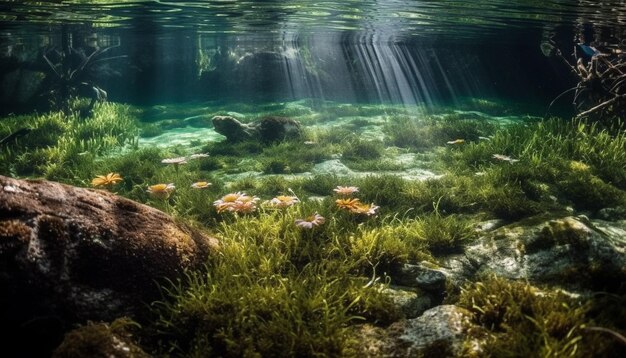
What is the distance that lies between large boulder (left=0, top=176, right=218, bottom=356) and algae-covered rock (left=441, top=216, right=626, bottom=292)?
136 inches

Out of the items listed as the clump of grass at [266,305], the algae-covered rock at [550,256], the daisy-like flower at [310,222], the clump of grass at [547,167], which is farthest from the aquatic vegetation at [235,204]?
the clump of grass at [547,167]

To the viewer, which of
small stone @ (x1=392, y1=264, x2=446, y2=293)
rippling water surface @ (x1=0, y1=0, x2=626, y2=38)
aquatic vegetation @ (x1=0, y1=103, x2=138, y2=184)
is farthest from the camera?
rippling water surface @ (x1=0, y1=0, x2=626, y2=38)

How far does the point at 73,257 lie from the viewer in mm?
3314

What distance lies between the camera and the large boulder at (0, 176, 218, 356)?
Result: 308 centimetres

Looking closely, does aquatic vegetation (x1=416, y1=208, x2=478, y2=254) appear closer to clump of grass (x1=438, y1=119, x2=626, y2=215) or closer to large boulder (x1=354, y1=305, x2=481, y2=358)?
clump of grass (x1=438, y1=119, x2=626, y2=215)

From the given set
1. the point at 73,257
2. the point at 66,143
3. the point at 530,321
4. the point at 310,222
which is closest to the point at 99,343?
the point at 73,257

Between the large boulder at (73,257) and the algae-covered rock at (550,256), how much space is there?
11.3 feet

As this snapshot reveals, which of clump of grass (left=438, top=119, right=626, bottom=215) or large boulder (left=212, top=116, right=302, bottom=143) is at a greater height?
clump of grass (left=438, top=119, right=626, bottom=215)

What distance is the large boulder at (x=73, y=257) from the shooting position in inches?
121

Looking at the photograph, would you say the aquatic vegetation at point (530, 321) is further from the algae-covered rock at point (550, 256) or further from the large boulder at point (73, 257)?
the large boulder at point (73, 257)

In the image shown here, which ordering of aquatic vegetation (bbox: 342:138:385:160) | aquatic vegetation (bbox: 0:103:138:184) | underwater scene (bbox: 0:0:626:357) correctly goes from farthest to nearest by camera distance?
aquatic vegetation (bbox: 342:138:385:160) < aquatic vegetation (bbox: 0:103:138:184) < underwater scene (bbox: 0:0:626:357)

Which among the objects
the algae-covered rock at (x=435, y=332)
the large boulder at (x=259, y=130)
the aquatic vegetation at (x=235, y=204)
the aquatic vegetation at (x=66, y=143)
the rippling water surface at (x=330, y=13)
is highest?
the rippling water surface at (x=330, y=13)

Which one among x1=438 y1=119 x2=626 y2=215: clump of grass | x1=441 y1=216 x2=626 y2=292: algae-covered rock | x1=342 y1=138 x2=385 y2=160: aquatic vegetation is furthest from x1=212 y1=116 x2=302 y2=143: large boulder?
x1=441 y1=216 x2=626 y2=292: algae-covered rock

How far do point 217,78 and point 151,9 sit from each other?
7.78 m
